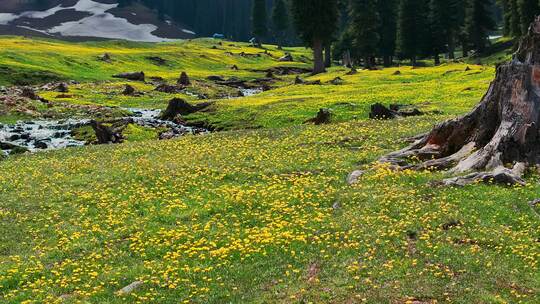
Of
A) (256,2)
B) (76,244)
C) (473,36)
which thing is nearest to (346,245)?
(76,244)

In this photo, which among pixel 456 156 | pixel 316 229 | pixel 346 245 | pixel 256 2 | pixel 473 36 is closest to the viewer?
pixel 346 245

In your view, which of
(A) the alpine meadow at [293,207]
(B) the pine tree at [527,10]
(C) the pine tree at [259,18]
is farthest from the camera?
(C) the pine tree at [259,18]

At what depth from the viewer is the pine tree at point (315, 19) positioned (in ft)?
339

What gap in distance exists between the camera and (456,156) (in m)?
28.8

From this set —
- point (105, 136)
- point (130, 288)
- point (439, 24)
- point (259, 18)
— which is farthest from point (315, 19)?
point (259, 18)

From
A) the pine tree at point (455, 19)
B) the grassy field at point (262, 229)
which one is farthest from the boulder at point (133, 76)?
the grassy field at point (262, 229)

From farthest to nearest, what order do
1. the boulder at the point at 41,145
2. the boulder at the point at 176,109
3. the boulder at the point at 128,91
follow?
1. the boulder at the point at 128,91
2. the boulder at the point at 176,109
3. the boulder at the point at 41,145

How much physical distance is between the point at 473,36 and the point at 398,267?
403 ft

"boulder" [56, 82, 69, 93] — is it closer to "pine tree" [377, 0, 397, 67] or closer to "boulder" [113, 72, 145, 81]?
"boulder" [113, 72, 145, 81]

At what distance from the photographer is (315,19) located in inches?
4070

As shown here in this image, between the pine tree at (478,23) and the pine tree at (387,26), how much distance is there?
1665cm

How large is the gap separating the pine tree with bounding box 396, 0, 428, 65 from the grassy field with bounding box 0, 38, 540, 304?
89032 mm

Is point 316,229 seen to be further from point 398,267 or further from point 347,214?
point 398,267

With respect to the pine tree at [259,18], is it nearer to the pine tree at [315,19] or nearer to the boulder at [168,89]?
the pine tree at [315,19]
